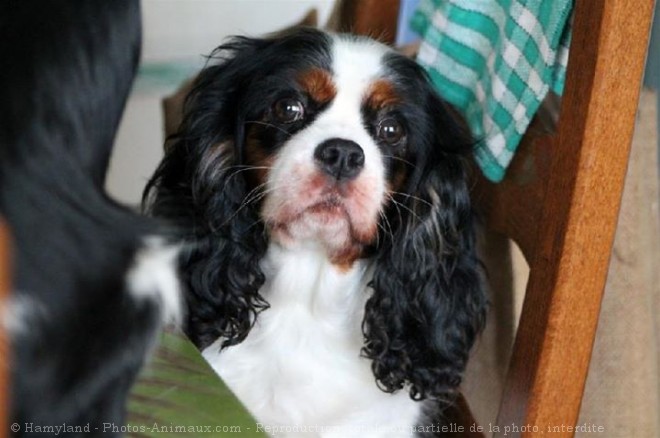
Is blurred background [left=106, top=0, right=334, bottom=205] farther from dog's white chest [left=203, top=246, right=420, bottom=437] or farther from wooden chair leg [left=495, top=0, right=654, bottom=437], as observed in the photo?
wooden chair leg [left=495, top=0, right=654, bottom=437]

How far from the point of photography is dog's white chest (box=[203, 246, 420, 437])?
43.1 inches

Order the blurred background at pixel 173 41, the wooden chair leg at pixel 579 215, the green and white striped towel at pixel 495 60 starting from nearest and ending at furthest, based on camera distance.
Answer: the wooden chair leg at pixel 579 215
the green and white striped towel at pixel 495 60
the blurred background at pixel 173 41

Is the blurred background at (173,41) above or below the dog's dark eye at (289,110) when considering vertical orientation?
below

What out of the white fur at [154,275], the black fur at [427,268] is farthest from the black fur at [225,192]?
the white fur at [154,275]

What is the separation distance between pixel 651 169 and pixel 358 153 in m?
0.31

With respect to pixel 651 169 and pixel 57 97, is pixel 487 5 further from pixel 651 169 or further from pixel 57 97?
pixel 57 97

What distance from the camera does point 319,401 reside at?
3.63 ft

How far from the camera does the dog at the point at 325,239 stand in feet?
3.37

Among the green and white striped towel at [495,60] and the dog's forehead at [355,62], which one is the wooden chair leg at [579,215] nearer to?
the green and white striped towel at [495,60]

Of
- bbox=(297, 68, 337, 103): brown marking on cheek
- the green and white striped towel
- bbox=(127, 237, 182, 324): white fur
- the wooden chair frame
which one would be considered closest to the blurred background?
the green and white striped towel

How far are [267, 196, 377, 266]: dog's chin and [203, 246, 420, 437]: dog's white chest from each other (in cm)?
4

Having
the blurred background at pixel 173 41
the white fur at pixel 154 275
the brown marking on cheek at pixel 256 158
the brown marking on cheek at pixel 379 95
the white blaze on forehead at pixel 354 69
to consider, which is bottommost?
the blurred background at pixel 173 41

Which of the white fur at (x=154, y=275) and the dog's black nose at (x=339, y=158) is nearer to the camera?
the white fur at (x=154, y=275)

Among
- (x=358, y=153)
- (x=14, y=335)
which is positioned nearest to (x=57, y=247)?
(x=14, y=335)
